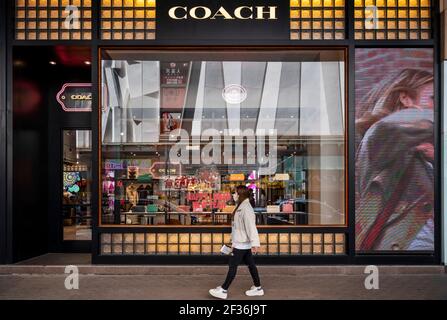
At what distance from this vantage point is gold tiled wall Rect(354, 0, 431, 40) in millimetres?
8414

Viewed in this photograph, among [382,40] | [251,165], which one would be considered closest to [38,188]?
[251,165]

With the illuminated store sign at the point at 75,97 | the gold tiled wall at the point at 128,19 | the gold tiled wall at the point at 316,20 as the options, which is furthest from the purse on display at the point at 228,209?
the illuminated store sign at the point at 75,97

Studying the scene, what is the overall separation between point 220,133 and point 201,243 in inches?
100

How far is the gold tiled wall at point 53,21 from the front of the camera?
8414 mm

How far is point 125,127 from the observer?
905cm

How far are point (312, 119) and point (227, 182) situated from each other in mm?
2378

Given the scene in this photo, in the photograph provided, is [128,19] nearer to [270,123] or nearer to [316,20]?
[270,123]

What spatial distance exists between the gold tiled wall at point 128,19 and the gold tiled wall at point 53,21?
34 centimetres

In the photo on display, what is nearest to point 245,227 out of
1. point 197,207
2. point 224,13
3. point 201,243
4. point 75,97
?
point 201,243

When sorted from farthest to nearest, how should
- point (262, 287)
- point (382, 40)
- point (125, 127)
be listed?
point (125, 127)
point (382, 40)
point (262, 287)

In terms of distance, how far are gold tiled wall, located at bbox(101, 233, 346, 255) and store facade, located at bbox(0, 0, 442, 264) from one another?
0.02 m

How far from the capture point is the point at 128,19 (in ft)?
27.7

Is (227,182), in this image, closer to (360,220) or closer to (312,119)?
(312,119)

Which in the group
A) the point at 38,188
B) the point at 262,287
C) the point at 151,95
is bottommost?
the point at 262,287
